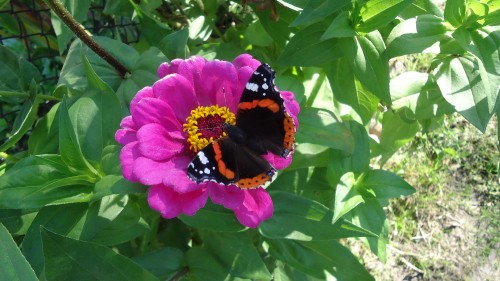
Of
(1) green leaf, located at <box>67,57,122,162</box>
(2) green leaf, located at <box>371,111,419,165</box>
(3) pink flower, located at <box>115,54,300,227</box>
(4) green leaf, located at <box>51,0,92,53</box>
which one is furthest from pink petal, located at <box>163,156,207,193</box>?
(2) green leaf, located at <box>371,111,419,165</box>

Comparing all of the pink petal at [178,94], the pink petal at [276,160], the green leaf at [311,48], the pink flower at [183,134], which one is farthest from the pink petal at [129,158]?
the green leaf at [311,48]

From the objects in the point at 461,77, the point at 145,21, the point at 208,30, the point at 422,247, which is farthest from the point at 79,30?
the point at 422,247

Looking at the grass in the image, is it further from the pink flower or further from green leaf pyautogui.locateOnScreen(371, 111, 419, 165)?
the pink flower

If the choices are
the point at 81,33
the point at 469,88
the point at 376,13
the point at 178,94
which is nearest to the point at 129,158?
the point at 178,94

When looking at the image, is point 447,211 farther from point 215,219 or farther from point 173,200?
point 173,200

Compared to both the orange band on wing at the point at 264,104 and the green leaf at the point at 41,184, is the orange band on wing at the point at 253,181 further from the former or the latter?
the green leaf at the point at 41,184

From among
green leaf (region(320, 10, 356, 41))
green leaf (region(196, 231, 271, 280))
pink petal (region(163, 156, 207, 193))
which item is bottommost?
green leaf (region(196, 231, 271, 280))
